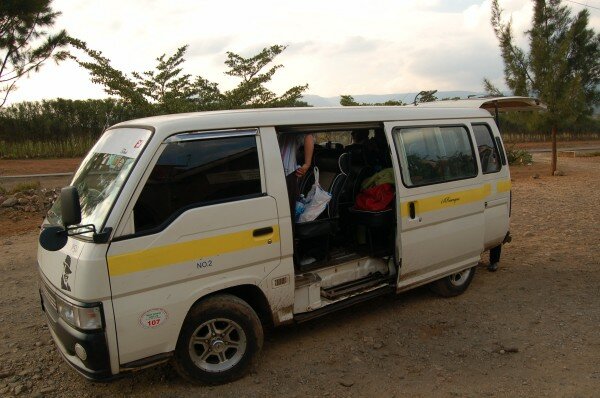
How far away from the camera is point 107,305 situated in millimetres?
3158

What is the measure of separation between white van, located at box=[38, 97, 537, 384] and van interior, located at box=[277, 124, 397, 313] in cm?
2

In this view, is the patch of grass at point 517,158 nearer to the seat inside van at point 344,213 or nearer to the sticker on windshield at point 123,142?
the seat inside van at point 344,213

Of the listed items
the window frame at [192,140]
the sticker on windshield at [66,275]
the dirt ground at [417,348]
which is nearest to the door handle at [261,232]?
the window frame at [192,140]

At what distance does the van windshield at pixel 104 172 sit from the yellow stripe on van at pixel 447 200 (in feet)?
8.19

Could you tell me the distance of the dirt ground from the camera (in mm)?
3730

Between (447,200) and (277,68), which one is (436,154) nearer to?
(447,200)

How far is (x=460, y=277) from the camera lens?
565 cm

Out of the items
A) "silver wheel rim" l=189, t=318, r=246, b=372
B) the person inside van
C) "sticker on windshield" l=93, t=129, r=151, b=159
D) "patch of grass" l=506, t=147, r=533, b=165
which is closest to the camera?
"sticker on windshield" l=93, t=129, r=151, b=159

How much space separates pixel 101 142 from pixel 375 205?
8.40ft

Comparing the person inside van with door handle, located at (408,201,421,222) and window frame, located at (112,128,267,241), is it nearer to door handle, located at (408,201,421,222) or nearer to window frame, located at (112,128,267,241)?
window frame, located at (112,128,267,241)

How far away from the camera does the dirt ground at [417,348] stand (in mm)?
3730

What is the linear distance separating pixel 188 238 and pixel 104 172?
0.86 meters

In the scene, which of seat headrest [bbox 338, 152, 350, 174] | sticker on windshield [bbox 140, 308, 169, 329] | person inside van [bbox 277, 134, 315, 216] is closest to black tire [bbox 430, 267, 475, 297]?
seat headrest [bbox 338, 152, 350, 174]

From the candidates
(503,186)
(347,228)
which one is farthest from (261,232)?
(503,186)
